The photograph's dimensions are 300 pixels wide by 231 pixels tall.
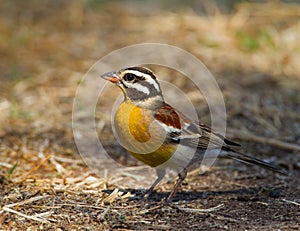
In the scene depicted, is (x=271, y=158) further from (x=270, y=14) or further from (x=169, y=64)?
(x=270, y=14)

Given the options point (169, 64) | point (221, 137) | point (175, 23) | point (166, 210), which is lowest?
point (166, 210)

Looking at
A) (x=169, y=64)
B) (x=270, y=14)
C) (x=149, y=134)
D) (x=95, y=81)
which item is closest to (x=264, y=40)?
(x=270, y=14)

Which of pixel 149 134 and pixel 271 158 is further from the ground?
pixel 149 134

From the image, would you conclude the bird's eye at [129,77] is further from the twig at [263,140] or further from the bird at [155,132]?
the twig at [263,140]

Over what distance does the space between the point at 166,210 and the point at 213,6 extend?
24.8ft

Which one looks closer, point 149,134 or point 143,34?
point 149,134

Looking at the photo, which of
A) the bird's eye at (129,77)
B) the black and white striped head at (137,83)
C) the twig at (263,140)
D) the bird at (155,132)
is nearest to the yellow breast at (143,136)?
the bird at (155,132)

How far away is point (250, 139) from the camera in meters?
7.16

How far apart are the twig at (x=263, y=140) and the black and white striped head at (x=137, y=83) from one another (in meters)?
A: 2.01

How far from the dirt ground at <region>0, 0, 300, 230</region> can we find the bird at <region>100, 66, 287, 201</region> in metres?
0.40

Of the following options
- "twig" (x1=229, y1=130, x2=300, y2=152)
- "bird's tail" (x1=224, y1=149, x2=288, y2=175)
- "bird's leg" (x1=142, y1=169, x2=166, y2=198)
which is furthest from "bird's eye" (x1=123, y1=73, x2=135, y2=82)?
"twig" (x1=229, y1=130, x2=300, y2=152)

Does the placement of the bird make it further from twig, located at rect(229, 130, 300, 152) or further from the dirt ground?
twig, located at rect(229, 130, 300, 152)

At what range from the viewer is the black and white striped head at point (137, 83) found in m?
5.55

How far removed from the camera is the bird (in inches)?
207
